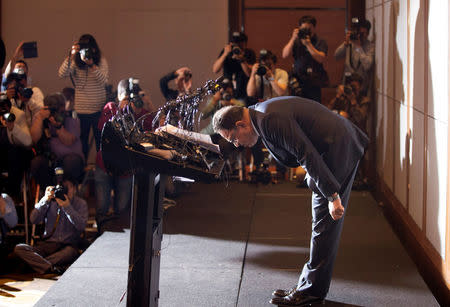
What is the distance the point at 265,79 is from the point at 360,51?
0.87m

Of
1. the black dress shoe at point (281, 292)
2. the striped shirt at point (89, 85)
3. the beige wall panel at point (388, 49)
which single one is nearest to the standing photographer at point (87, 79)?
A: the striped shirt at point (89, 85)

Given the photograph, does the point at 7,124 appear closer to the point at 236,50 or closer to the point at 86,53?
the point at 86,53

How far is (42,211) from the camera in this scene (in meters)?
4.79

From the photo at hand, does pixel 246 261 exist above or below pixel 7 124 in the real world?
below

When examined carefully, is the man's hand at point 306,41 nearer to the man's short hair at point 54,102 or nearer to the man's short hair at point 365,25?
the man's short hair at point 365,25

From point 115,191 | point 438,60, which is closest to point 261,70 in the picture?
point 115,191

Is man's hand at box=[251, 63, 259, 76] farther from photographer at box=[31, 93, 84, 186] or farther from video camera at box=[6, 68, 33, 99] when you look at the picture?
video camera at box=[6, 68, 33, 99]

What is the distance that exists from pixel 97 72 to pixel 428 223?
3.10 metres

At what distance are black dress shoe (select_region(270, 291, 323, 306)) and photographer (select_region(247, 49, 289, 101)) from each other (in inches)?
113

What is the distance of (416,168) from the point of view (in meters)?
4.25

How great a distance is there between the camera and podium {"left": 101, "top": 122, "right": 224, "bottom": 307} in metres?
2.60

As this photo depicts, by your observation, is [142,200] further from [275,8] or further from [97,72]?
[275,8]

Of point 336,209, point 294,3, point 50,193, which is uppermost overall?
point 294,3

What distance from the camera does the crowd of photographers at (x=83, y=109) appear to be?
4824 mm
